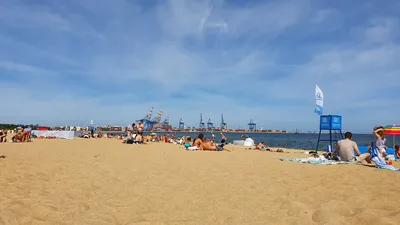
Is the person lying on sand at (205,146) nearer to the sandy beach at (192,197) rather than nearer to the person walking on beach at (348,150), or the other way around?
the person walking on beach at (348,150)

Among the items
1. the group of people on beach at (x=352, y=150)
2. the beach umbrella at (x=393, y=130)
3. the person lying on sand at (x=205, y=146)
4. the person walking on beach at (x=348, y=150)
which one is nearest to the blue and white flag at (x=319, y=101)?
the beach umbrella at (x=393, y=130)

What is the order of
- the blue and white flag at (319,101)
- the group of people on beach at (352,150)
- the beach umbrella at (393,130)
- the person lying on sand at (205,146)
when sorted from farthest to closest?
the blue and white flag at (319,101)
the beach umbrella at (393,130)
the person lying on sand at (205,146)
the group of people on beach at (352,150)

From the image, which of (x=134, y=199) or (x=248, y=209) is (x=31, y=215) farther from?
(x=248, y=209)

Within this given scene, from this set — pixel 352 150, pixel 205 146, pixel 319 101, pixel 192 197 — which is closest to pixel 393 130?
pixel 319 101

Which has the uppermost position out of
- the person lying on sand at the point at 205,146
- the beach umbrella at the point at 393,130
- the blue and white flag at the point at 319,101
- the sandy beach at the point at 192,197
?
the blue and white flag at the point at 319,101

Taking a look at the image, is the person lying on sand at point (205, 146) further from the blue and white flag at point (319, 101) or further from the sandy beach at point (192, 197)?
the sandy beach at point (192, 197)

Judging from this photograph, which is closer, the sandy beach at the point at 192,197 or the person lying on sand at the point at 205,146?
the sandy beach at the point at 192,197

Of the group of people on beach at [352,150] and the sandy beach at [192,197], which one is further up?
the group of people on beach at [352,150]

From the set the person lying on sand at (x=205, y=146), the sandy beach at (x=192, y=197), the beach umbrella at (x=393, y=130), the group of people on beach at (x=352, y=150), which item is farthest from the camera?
the beach umbrella at (x=393, y=130)

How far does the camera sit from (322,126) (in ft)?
45.7

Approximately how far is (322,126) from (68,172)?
12.1 m

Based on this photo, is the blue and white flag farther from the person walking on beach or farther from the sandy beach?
the sandy beach

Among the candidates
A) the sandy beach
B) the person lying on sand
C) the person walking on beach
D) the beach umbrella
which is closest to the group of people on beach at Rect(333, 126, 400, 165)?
the person walking on beach

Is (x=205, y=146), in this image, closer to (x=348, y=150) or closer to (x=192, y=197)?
(x=348, y=150)
